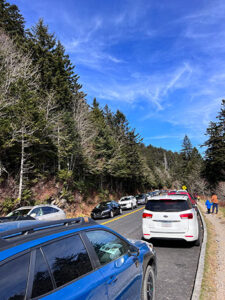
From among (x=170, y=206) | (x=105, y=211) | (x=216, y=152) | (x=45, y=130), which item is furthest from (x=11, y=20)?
(x=216, y=152)

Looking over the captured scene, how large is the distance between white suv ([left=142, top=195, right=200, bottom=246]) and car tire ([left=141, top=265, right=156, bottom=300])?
3310 millimetres

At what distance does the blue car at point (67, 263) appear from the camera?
161 centimetres

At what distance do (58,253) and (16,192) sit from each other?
15444mm

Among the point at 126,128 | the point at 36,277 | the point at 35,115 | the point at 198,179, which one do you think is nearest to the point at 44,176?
the point at 35,115

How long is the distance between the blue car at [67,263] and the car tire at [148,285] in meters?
0.03

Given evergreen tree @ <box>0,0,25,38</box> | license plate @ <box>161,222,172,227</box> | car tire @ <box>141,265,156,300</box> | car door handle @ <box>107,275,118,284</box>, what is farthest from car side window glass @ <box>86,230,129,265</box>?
evergreen tree @ <box>0,0,25,38</box>

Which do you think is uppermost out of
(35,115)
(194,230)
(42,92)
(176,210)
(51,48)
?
(51,48)

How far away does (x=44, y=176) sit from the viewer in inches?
757

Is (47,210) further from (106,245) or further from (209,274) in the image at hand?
(106,245)

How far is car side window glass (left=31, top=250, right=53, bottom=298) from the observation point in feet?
5.45

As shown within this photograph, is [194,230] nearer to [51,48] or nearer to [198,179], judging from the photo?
[51,48]

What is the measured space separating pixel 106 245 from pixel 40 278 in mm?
1219

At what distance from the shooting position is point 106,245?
2.81m

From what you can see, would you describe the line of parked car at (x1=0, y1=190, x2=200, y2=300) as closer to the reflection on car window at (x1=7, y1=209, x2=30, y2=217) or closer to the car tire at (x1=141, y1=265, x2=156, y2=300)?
the car tire at (x1=141, y1=265, x2=156, y2=300)
